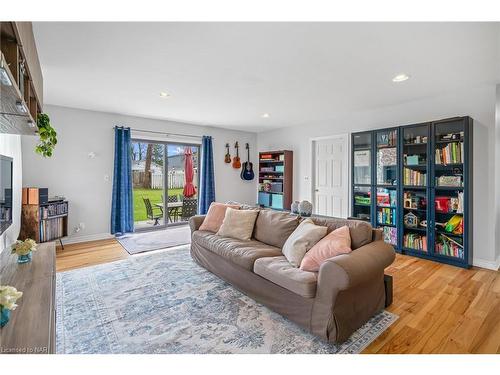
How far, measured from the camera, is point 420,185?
3.60 meters

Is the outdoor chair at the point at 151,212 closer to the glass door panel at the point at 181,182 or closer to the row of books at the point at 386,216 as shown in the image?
the glass door panel at the point at 181,182

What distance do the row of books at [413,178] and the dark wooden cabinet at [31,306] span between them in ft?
13.8

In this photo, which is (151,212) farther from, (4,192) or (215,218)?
(4,192)

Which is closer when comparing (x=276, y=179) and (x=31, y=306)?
(x=31, y=306)

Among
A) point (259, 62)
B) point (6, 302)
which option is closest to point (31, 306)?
point (6, 302)

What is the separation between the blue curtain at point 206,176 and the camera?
18.8ft

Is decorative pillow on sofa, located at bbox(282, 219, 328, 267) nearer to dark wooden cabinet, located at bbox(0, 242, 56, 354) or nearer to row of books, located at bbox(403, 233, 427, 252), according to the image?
dark wooden cabinet, located at bbox(0, 242, 56, 354)

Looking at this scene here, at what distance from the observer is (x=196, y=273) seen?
3.04m

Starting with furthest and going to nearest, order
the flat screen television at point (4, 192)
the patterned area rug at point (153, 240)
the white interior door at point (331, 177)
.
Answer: the white interior door at point (331, 177) → the patterned area rug at point (153, 240) → the flat screen television at point (4, 192)

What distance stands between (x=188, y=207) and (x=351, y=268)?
464 cm

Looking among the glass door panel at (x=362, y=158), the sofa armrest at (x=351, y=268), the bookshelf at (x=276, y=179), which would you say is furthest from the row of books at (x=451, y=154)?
the bookshelf at (x=276, y=179)
